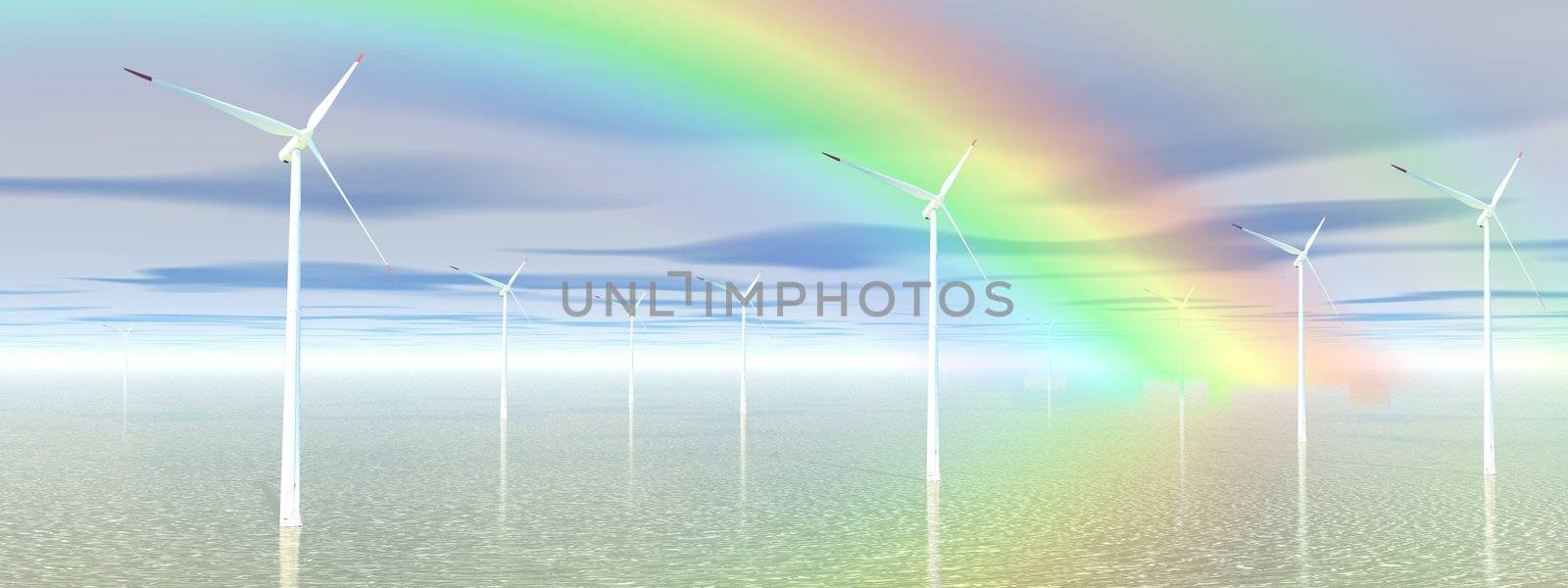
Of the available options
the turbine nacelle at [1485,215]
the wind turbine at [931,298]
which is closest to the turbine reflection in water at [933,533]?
the wind turbine at [931,298]

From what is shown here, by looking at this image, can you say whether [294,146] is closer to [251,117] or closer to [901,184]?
[251,117]

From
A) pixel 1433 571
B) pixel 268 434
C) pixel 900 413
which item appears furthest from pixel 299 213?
pixel 900 413

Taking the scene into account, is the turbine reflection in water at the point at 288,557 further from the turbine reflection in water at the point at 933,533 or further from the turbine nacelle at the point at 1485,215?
the turbine nacelle at the point at 1485,215

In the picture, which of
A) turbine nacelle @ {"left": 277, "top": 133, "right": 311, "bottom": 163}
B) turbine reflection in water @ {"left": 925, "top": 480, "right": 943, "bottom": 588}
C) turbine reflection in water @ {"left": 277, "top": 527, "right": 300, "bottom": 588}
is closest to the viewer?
turbine reflection in water @ {"left": 277, "top": 527, "right": 300, "bottom": 588}

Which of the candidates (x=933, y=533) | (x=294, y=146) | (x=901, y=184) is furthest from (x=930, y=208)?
(x=294, y=146)

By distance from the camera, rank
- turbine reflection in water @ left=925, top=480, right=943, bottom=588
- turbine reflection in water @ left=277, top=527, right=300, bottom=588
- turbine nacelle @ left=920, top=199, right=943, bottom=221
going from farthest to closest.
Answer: turbine nacelle @ left=920, top=199, right=943, bottom=221 → turbine reflection in water @ left=925, top=480, right=943, bottom=588 → turbine reflection in water @ left=277, top=527, right=300, bottom=588

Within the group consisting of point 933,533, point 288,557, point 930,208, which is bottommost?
point 933,533

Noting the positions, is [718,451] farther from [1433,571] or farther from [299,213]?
[1433,571]

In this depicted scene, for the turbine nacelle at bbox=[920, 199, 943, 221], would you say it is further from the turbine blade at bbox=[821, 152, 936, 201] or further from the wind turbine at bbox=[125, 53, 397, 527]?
the wind turbine at bbox=[125, 53, 397, 527]

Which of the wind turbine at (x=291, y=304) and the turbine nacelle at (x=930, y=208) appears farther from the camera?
the turbine nacelle at (x=930, y=208)

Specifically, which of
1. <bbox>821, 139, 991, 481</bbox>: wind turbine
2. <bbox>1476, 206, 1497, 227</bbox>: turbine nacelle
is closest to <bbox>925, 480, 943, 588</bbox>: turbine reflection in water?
<bbox>821, 139, 991, 481</bbox>: wind turbine

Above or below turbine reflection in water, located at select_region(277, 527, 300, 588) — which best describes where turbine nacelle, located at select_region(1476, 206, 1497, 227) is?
above
